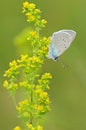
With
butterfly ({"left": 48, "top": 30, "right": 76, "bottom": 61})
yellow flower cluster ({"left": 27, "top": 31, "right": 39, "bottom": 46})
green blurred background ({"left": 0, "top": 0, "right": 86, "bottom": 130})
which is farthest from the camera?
green blurred background ({"left": 0, "top": 0, "right": 86, "bottom": 130})

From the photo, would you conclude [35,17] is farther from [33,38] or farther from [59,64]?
[59,64]

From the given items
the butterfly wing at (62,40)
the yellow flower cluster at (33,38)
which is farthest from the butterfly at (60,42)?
the yellow flower cluster at (33,38)

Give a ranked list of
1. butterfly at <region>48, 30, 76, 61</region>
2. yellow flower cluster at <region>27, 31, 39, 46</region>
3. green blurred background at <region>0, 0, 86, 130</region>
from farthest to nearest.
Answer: green blurred background at <region>0, 0, 86, 130</region> → butterfly at <region>48, 30, 76, 61</region> → yellow flower cluster at <region>27, 31, 39, 46</region>

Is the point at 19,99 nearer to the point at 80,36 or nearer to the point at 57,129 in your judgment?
the point at 57,129

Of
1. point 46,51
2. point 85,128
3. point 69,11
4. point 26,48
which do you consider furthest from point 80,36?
point 46,51

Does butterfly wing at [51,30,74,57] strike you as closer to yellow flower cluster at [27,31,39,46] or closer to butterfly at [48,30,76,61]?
butterfly at [48,30,76,61]

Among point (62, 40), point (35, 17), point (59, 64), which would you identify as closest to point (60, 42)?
point (62, 40)

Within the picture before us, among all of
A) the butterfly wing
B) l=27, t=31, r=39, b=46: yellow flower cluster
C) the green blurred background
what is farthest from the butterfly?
the green blurred background
